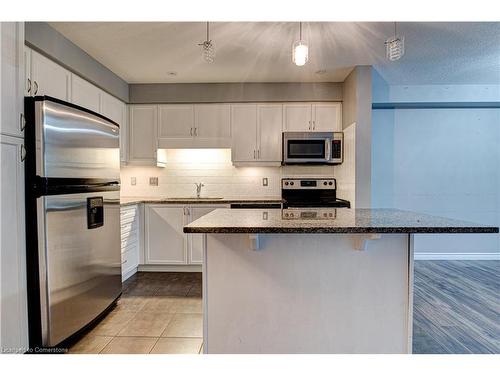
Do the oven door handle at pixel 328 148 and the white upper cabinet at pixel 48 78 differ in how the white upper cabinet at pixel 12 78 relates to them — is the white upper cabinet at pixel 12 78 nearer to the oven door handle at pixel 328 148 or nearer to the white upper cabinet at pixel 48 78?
the white upper cabinet at pixel 48 78

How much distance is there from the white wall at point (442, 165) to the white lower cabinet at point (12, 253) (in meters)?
3.90

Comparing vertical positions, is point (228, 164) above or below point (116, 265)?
above

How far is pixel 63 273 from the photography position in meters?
1.97

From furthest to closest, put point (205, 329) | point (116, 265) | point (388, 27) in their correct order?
point (116, 265), point (388, 27), point (205, 329)

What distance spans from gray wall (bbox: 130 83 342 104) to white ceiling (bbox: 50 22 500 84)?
4.0 inches

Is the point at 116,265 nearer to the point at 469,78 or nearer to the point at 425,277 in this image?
the point at 425,277

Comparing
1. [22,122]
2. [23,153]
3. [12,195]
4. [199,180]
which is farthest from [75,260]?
[199,180]

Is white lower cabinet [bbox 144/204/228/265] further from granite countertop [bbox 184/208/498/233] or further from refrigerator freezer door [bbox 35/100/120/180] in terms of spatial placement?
granite countertop [bbox 184/208/498/233]

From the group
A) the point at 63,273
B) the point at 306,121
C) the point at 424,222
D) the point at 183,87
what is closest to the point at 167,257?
the point at 63,273

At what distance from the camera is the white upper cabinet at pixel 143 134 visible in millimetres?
3820

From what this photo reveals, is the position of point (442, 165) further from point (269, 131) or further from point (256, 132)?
point (256, 132)

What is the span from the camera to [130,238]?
3432 mm

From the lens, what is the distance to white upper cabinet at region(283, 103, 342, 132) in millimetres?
3736

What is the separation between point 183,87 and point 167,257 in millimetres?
2101
